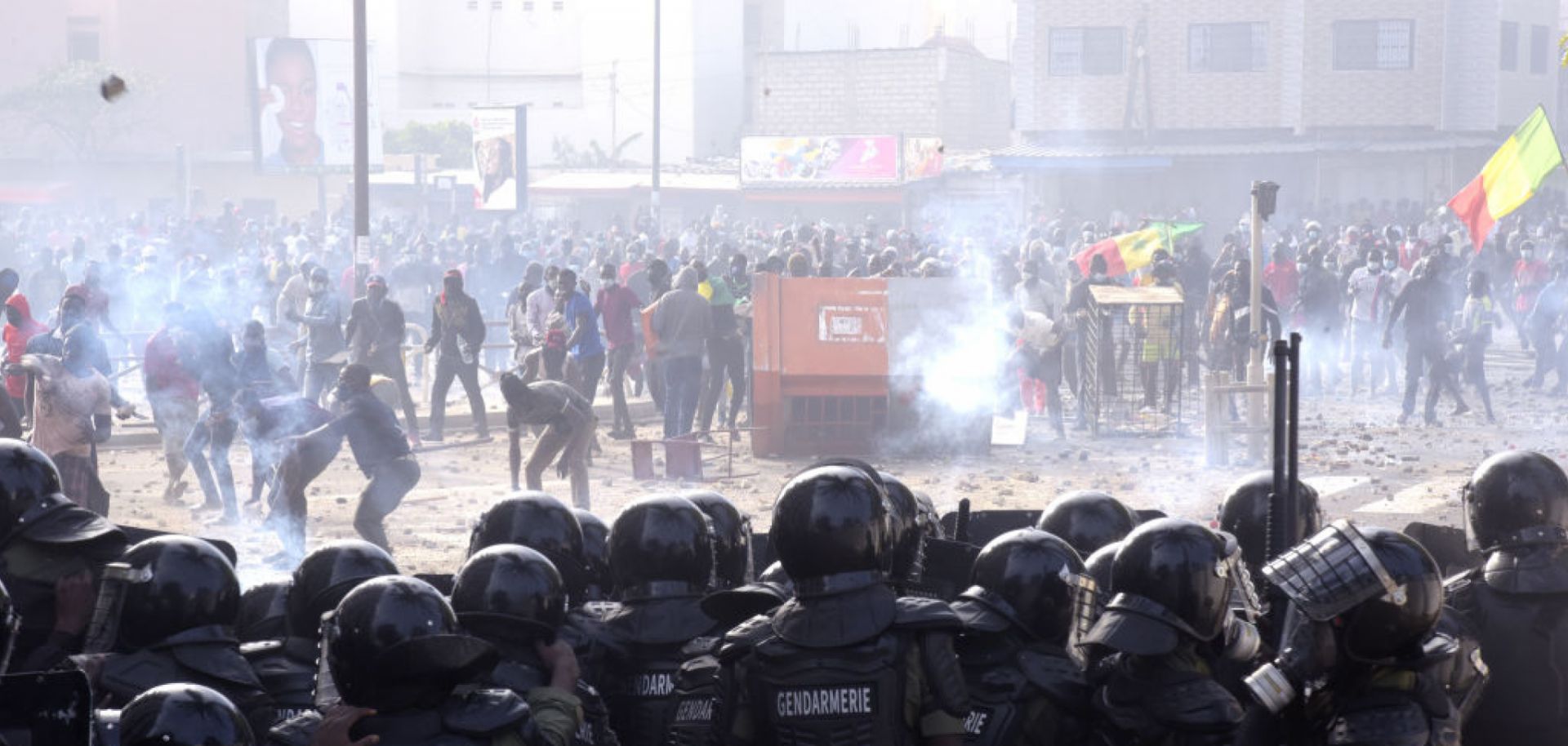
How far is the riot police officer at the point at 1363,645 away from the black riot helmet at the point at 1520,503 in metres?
1.23

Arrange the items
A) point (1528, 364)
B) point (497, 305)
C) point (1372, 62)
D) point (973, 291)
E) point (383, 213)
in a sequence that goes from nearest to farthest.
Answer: point (973, 291) → point (1528, 364) → point (497, 305) → point (1372, 62) → point (383, 213)

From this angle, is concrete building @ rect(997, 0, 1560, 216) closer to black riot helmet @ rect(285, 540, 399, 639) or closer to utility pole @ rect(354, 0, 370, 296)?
utility pole @ rect(354, 0, 370, 296)

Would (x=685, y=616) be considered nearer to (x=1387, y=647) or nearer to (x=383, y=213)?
(x=1387, y=647)

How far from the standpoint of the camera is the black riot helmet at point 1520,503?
4.94 metres

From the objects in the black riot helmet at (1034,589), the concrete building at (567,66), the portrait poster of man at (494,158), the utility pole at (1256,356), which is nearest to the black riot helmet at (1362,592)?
the black riot helmet at (1034,589)

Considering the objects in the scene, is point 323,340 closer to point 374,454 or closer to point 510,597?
point 374,454

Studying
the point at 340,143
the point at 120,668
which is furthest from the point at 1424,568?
the point at 340,143

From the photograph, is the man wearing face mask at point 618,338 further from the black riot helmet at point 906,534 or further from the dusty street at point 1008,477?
the black riot helmet at point 906,534

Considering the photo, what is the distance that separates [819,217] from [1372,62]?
50.7 feet

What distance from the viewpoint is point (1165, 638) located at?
422 centimetres

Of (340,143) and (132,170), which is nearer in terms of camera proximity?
(340,143)

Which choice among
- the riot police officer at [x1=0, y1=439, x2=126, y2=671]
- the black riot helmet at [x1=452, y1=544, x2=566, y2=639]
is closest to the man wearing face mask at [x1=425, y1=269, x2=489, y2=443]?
the riot police officer at [x1=0, y1=439, x2=126, y2=671]

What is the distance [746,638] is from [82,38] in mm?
64115

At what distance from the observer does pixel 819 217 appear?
50781 mm
